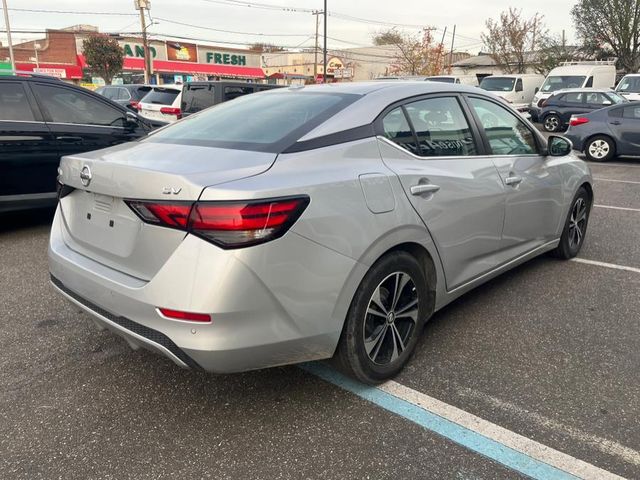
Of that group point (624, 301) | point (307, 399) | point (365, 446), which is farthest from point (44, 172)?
point (624, 301)

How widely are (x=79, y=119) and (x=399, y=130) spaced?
4400 millimetres

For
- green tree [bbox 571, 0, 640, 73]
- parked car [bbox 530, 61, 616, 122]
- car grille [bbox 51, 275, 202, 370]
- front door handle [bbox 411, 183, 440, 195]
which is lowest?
car grille [bbox 51, 275, 202, 370]

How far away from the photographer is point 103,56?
132 ft

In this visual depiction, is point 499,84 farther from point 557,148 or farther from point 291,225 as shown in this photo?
point 291,225

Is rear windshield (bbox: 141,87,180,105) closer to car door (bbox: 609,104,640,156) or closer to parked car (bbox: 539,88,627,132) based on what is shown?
car door (bbox: 609,104,640,156)

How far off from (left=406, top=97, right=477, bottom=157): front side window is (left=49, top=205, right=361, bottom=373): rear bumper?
3.51 ft

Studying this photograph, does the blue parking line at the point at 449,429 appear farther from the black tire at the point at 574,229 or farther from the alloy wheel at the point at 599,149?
the alloy wheel at the point at 599,149

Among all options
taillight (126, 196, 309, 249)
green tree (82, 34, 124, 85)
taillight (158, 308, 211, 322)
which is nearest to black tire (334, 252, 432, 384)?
taillight (126, 196, 309, 249)

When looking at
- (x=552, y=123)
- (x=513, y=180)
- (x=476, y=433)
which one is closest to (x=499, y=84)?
(x=552, y=123)

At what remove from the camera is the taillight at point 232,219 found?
6.70 ft

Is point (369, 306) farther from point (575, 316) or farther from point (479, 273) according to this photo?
point (575, 316)

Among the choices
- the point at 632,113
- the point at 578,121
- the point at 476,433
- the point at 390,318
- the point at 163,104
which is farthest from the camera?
the point at 163,104

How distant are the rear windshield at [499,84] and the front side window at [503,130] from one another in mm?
18514

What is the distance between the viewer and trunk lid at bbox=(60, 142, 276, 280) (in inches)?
84.6
